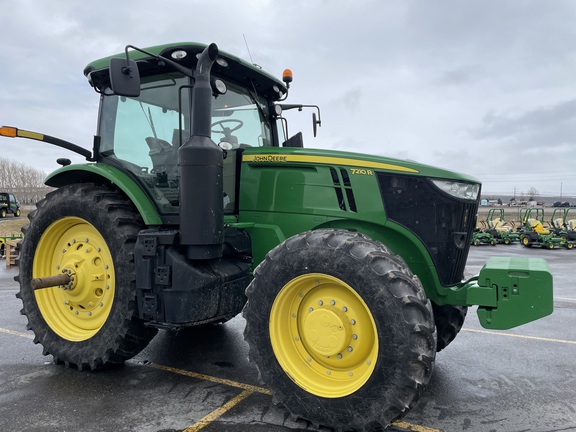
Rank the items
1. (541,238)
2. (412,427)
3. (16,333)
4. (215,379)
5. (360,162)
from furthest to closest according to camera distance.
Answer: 1. (541,238)
2. (16,333)
3. (215,379)
4. (360,162)
5. (412,427)

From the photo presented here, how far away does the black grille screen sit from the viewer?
334 centimetres

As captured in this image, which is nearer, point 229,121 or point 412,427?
point 412,427

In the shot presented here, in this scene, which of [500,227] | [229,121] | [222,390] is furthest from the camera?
[500,227]

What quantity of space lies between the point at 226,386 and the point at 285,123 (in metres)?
2.79

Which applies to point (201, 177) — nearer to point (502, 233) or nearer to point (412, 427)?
point (412, 427)

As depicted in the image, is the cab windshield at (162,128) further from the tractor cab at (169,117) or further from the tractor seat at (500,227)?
the tractor seat at (500,227)

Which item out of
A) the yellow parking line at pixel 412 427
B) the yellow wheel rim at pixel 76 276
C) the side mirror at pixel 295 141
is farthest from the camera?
the side mirror at pixel 295 141

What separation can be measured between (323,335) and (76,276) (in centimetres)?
247

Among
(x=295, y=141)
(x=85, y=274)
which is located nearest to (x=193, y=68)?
(x=295, y=141)

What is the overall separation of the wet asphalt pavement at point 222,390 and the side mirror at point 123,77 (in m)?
2.32

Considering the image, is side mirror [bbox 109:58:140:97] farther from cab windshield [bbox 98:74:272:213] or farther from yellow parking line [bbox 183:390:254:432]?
yellow parking line [bbox 183:390:254:432]

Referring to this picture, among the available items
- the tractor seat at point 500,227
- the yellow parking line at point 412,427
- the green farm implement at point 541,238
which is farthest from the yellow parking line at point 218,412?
the tractor seat at point 500,227

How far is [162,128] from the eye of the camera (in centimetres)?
394

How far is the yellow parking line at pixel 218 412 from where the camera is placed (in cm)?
291
